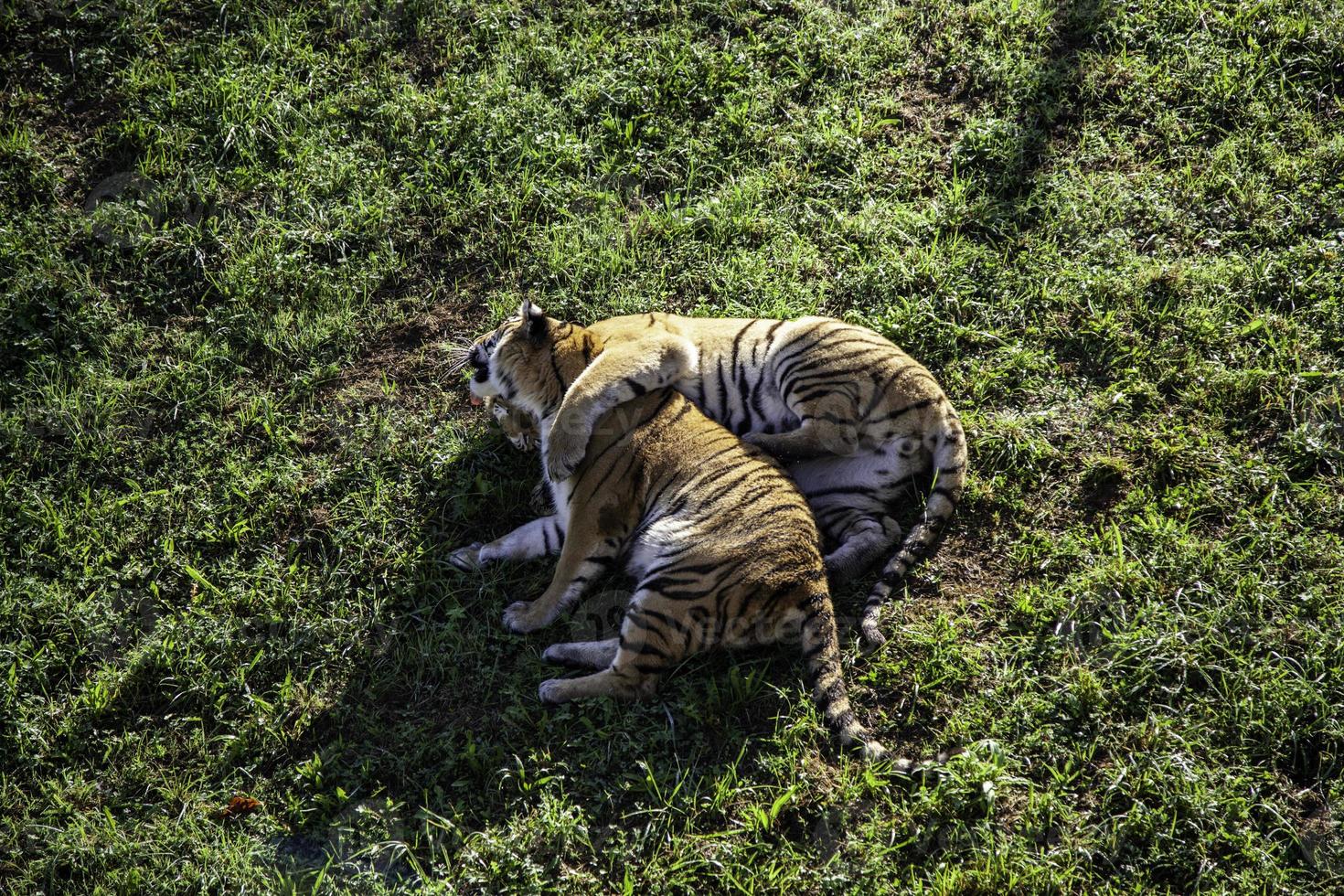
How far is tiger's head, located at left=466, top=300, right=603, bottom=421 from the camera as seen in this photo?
5.19 m

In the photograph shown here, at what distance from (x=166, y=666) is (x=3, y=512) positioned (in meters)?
1.40

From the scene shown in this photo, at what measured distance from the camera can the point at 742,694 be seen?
14.2ft

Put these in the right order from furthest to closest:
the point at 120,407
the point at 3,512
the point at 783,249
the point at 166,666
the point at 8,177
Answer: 1. the point at 8,177
2. the point at 783,249
3. the point at 120,407
4. the point at 3,512
5. the point at 166,666

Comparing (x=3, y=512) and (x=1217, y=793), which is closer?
(x=1217, y=793)

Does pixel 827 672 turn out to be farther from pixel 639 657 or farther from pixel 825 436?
pixel 825 436

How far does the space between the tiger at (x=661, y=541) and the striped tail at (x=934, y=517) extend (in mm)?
273

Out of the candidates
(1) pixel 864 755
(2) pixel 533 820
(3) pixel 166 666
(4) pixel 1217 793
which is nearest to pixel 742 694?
(1) pixel 864 755

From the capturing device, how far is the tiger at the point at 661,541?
4301mm

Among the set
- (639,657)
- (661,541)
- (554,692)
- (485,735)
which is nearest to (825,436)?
(661,541)

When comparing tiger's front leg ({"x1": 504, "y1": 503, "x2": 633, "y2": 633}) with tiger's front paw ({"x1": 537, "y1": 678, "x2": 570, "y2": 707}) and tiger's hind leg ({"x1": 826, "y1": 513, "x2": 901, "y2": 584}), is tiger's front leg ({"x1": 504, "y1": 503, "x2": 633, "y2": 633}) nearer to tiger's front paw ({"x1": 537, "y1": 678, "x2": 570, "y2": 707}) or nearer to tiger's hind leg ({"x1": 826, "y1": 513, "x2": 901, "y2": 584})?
tiger's front paw ({"x1": 537, "y1": 678, "x2": 570, "y2": 707})

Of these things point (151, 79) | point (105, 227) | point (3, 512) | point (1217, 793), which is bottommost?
point (1217, 793)

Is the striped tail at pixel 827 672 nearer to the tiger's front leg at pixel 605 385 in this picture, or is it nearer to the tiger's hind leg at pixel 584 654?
the tiger's hind leg at pixel 584 654

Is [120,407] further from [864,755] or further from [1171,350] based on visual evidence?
[1171,350]

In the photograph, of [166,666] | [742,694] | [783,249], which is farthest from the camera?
[783,249]
